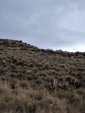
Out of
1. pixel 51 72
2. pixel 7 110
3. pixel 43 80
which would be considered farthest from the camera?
pixel 51 72

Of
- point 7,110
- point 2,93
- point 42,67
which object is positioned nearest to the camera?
point 7,110

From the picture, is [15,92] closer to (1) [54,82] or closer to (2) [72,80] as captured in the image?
(1) [54,82]

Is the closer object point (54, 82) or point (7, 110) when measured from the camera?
point (7, 110)

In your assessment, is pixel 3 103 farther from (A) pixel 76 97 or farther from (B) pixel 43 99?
(A) pixel 76 97

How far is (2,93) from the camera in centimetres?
588

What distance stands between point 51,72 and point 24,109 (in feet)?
21.7

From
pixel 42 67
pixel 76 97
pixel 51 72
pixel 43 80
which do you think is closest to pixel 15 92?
pixel 76 97

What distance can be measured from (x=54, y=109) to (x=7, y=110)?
5.00 feet

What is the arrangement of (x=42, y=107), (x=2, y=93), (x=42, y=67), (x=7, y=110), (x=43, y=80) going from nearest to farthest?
(x=7, y=110)
(x=42, y=107)
(x=2, y=93)
(x=43, y=80)
(x=42, y=67)

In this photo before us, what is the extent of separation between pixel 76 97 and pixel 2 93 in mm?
3037

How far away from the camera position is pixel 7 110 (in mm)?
4562

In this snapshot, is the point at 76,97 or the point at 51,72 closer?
the point at 76,97

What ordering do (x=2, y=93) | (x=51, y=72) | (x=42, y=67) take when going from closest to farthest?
1. (x=2, y=93)
2. (x=51, y=72)
3. (x=42, y=67)

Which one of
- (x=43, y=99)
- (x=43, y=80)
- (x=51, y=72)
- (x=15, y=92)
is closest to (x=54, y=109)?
(x=43, y=99)
